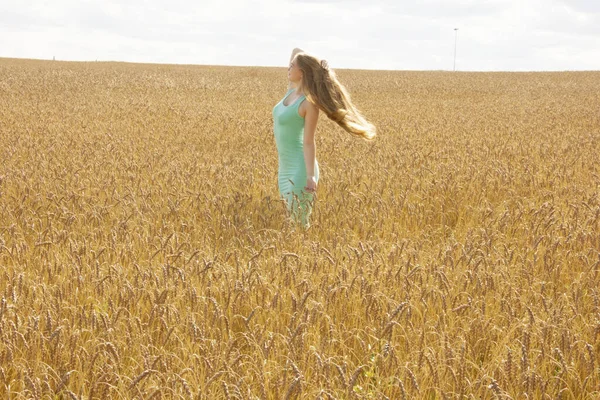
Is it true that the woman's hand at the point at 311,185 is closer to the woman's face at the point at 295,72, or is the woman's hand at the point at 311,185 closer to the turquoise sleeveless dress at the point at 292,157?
the turquoise sleeveless dress at the point at 292,157

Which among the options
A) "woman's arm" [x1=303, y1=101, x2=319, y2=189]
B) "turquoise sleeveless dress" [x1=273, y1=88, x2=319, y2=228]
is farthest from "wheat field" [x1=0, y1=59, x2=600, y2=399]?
"woman's arm" [x1=303, y1=101, x2=319, y2=189]

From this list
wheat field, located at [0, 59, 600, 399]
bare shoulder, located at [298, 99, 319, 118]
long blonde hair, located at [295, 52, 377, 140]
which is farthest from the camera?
bare shoulder, located at [298, 99, 319, 118]

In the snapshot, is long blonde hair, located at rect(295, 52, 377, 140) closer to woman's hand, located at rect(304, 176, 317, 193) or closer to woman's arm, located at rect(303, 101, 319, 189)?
woman's arm, located at rect(303, 101, 319, 189)

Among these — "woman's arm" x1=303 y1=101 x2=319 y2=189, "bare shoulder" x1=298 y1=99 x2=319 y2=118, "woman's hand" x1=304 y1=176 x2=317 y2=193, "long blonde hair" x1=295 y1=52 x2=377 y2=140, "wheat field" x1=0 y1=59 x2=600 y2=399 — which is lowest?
"wheat field" x1=0 y1=59 x2=600 y2=399

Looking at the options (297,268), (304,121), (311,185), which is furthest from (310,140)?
(297,268)

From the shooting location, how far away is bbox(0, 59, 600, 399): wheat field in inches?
99.7

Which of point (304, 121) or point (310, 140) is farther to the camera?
point (304, 121)

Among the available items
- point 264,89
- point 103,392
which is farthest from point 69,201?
point 264,89

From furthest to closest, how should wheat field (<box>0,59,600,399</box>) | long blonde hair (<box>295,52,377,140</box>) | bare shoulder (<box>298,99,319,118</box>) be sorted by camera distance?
1. bare shoulder (<box>298,99,319,118</box>)
2. long blonde hair (<box>295,52,377,140</box>)
3. wheat field (<box>0,59,600,399</box>)

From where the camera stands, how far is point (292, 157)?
541 centimetres

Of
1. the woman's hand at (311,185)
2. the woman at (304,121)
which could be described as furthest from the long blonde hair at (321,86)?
the woman's hand at (311,185)

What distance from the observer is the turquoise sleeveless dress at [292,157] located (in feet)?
17.1

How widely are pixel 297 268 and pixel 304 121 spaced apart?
196 cm

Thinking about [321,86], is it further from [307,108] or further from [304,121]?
[304,121]
